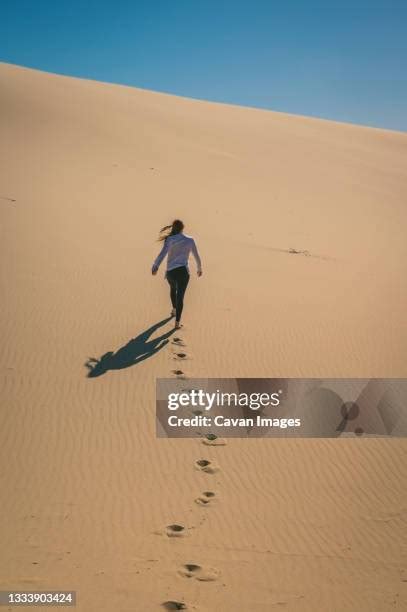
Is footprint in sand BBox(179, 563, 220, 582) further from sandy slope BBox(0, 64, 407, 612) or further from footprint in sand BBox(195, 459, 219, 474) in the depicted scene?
footprint in sand BBox(195, 459, 219, 474)

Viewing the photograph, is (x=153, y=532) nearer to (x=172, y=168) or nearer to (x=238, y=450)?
(x=238, y=450)

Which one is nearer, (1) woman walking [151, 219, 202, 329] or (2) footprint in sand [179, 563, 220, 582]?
(2) footprint in sand [179, 563, 220, 582]

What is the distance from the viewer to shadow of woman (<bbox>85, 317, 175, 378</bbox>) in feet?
21.2

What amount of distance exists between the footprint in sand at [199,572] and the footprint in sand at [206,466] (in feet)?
3.70

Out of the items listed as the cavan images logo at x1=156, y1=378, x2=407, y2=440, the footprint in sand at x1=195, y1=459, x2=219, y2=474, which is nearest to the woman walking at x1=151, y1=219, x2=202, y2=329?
the cavan images logo at x1=156, y1=378, x2=407, y2=440

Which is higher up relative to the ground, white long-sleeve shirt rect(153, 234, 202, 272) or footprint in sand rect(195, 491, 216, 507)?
white long-sleeve shirt rect(153, 234, 202, 272)

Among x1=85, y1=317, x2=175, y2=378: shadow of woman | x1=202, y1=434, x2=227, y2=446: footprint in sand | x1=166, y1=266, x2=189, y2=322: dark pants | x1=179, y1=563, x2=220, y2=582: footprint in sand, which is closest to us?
x1=179, y1=563, x2=220, y2=582: footprint in sand

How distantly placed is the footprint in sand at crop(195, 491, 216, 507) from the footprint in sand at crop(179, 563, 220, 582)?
0.66m

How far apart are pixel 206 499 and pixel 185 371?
231cm

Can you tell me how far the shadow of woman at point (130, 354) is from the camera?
21.2 ft

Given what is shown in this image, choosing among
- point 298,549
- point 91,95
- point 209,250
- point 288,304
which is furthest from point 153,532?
point 91,95

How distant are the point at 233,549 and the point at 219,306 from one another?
5.12 metres

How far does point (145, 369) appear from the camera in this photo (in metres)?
6.50

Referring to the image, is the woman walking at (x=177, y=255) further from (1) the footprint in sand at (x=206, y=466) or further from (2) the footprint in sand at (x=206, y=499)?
(2) the footprint in sand at (x=206, y=499)
